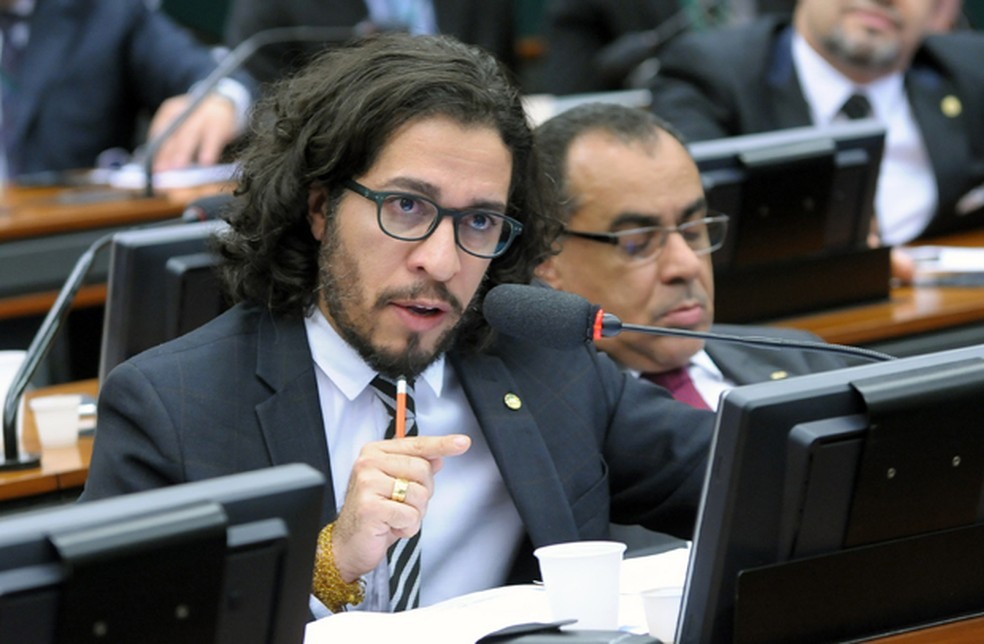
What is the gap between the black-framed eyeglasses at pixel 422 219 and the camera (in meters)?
2.00

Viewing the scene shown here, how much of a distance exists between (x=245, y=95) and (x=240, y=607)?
3789mm

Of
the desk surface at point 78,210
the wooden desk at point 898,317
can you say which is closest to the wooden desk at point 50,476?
the wooden desk at point 898,317

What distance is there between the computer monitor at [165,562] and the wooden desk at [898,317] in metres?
1.94

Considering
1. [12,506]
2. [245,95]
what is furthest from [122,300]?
[245,95]

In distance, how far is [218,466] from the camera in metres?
1.89

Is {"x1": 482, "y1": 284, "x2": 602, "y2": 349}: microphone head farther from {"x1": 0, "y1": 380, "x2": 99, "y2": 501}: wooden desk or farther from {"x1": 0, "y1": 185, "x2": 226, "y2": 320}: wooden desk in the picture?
{"x1": 0, "y1": 185, "x2": 226, "y2": 320}: wooden desk

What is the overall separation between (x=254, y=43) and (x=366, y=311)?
2.63 metres

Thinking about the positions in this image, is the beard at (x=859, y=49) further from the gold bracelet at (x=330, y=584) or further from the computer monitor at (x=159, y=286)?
the gold bracelet at (x=330, y=584)

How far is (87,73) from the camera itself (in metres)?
5.14

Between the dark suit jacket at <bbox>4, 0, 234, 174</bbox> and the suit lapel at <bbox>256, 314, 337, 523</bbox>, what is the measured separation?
3252 millimetres

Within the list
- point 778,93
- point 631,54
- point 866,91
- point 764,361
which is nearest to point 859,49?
point 866,91

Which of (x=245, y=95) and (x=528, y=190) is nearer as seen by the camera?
(x=528, y=190)

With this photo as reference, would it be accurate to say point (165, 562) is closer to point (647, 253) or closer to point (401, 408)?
point (401, 408)

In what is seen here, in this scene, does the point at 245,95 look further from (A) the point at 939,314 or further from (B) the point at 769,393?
(B) the point at 769,393
